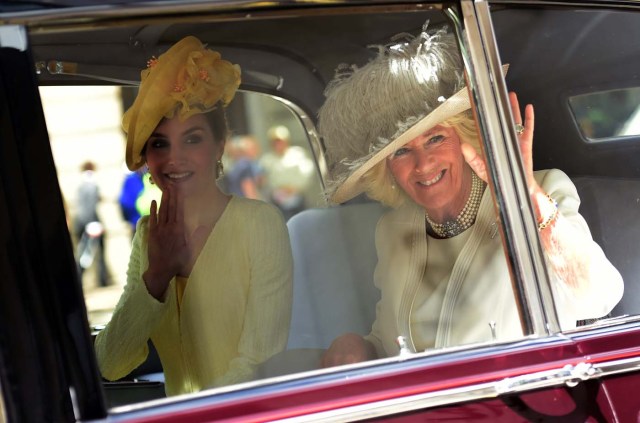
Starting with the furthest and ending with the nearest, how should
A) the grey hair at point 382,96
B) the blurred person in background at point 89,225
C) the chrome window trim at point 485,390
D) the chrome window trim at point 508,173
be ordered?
the grey hair at point 382,96
the chrome window trim at point 508,173
the blurred person in background at point 89,225
the chrome window trim at point 485,390

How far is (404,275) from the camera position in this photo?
2365 millimetres

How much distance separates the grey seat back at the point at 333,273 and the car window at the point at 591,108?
1.48ft

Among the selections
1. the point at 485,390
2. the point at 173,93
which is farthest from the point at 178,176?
the point at 485,390

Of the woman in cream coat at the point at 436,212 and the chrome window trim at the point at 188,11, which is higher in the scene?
the chrome window trim at the point at 188,11

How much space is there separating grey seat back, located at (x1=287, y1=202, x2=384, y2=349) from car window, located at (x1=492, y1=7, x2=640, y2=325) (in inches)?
17.8

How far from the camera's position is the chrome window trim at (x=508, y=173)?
1945 millimetres

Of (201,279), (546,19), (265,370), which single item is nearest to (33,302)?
(265,370)

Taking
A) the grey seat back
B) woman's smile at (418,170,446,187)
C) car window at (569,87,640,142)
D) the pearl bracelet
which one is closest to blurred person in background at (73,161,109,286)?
the grey seat back

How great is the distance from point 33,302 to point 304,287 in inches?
33.7

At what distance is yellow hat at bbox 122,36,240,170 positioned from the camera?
245cm

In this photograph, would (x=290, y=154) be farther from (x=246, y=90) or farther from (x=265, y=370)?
(x=265, y=370)

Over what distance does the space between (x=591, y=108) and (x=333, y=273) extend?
34.9 inches

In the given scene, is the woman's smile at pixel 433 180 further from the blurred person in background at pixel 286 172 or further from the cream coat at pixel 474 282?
the blurred person in background at pixel 286 172

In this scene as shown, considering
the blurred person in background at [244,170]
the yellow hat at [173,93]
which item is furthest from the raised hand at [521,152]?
the yellow hat at [173,93]
